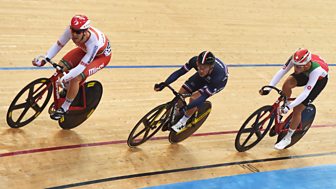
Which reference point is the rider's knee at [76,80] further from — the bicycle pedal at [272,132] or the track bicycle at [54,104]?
the bicycle pedal at [272,132]

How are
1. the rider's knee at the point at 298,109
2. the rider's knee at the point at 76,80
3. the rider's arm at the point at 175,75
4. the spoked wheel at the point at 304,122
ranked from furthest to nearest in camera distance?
the spoked wheel at the point at 304,122 → the rider's knee at the point at 298,109 → the rider's arm at the point at 175,75 → the rider's knee at the point at 76,80

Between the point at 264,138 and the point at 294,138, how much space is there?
365 millimetres

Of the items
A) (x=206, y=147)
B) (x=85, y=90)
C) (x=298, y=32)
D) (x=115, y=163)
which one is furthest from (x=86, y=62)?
(x=298, y=32)

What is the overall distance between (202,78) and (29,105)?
1704 mm

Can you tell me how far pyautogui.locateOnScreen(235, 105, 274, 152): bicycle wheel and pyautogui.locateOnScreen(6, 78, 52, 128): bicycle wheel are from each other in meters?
1.98

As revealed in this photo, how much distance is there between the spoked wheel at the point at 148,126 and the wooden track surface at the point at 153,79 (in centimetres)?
12

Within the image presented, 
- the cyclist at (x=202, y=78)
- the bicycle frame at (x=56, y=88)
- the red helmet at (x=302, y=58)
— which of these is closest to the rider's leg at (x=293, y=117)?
the red helmet at (x=302, y=58)

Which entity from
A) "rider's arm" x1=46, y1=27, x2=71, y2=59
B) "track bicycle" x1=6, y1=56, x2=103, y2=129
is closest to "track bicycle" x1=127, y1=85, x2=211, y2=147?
"track bicycle" x1=6, y1=56, x2=103, y2=129

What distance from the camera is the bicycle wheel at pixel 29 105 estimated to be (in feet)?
15.2

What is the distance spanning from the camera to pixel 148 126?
15.6 ft

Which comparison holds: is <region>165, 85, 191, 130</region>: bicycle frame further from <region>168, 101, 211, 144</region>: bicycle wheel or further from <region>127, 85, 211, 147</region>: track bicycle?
<region>168, 101, 211, 144</region>: bicycle wheel

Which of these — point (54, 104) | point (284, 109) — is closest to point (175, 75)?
point (284, 109)

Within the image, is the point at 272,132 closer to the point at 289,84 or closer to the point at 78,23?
the point at 289,84

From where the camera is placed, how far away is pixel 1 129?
4.80 meters
